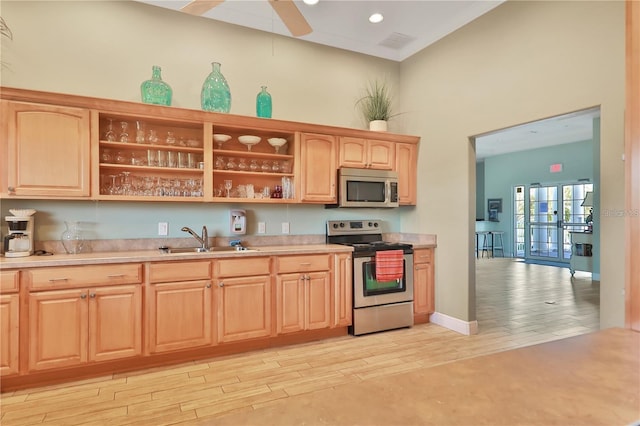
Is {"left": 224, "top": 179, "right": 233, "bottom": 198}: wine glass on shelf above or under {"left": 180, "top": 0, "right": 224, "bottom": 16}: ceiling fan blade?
under

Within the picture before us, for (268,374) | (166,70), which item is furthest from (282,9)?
(268,374)

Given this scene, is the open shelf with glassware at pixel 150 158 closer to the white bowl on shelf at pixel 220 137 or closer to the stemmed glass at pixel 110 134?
the stemmed glass at pixel 110 134

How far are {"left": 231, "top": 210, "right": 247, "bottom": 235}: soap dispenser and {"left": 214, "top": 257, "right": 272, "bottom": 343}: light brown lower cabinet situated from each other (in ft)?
1.81

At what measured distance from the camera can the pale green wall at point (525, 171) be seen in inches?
337

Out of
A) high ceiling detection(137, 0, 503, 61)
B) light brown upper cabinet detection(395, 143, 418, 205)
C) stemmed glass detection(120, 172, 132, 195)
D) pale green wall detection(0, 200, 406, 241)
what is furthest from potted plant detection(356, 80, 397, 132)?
stemmed glass detection(120, 172, 132, 195)

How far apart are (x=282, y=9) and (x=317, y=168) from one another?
5.99ft

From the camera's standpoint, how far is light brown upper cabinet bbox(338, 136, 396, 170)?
161 inches

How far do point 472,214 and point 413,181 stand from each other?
924 millimetres

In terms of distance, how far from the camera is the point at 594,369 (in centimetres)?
72

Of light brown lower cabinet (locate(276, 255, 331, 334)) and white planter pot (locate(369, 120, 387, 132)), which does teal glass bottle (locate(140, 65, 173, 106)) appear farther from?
white planter pot (locate(369, 120, 387, 132))

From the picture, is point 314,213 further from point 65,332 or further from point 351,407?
point 351,407

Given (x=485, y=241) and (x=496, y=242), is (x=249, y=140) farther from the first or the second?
(x=496, y=242)

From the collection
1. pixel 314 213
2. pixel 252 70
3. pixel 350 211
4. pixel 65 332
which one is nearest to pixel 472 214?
pixel 350 211

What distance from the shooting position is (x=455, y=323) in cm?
394
